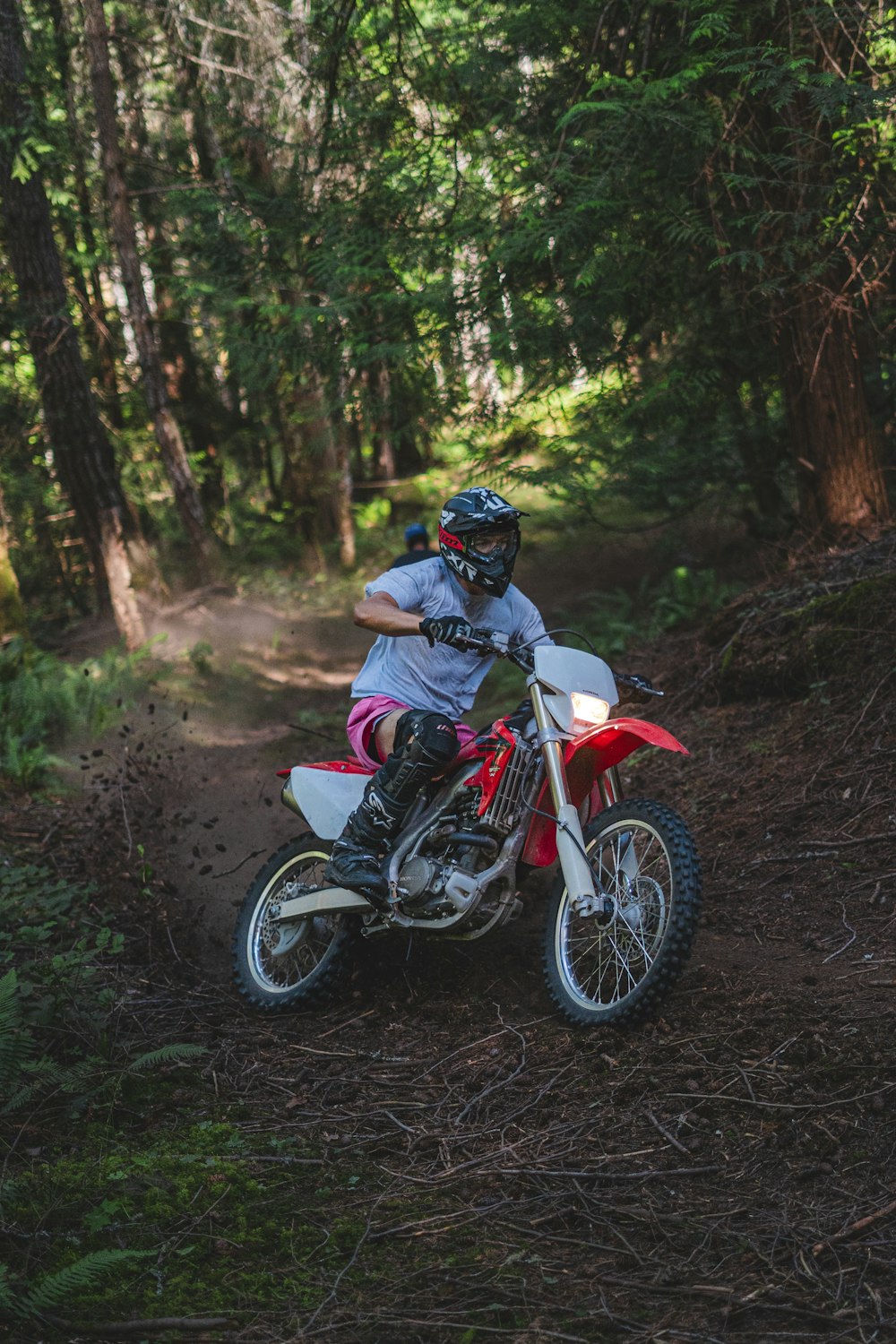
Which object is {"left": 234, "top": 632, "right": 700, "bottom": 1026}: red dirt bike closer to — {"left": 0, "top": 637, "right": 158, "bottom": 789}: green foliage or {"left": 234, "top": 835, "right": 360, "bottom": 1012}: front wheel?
{"left": 234, "top": 835, "right": 360, "bottom": 1012}: front wheel

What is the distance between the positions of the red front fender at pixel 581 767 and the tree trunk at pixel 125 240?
12.3m

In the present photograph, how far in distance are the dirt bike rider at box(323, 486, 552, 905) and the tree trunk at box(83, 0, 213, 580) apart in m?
11.3

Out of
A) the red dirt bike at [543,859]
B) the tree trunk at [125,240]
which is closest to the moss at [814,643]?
the red dirt bike at [543,859]

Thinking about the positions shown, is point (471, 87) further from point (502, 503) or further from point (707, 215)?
point (502, 503)

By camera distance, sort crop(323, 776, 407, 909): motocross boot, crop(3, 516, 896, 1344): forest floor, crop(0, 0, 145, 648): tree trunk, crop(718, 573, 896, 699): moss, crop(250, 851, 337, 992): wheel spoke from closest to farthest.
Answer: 1. crop(3, 516, 896, 1344): forest floor
2. crop(323, 776, 407, 909): motocross boot
3. crop(250, 851, 337, 992): wheel spoke
4. crop(718, 573, 896, 699): moss
5. crop(0, 0, 145, 648): tree trunk

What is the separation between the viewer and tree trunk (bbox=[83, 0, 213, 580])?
14.1 meters

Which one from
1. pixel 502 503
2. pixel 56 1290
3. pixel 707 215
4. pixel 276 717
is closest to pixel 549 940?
pixel 502 503

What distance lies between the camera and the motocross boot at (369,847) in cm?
509

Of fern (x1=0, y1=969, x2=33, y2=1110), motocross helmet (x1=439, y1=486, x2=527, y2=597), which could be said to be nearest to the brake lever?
motocross helmet (x1=439, y1=486, x2=527, y2=597)

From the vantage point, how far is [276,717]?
12828 millimetres

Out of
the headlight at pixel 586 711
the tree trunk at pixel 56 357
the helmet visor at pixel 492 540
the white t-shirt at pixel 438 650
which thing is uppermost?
the tree trunk at pixel 56 357

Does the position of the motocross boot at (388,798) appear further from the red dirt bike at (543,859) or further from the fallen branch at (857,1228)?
the fallen branch at (857,1228)

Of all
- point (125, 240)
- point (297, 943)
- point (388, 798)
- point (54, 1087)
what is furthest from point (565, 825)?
point (125, 240)

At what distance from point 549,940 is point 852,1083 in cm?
148
